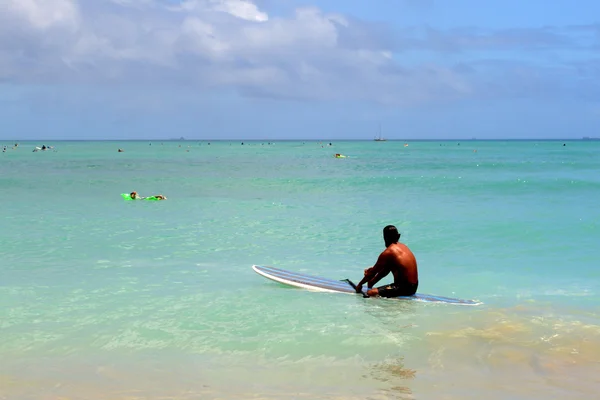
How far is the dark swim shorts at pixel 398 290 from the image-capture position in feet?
36.5

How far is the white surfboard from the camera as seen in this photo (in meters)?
11.2

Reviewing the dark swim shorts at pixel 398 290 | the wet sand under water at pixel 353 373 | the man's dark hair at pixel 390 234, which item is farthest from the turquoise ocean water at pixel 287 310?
the man's dark hair at pixel 390 234

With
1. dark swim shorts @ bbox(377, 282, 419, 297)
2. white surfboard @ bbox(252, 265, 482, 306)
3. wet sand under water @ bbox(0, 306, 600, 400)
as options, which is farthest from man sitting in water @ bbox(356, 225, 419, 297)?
wet sand under water @ bbox(0, 306, 600, 400)

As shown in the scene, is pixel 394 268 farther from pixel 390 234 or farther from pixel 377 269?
pixel 390 234

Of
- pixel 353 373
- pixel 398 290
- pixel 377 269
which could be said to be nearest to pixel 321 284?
pixel 377 269

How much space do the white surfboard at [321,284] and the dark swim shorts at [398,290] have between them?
8cm

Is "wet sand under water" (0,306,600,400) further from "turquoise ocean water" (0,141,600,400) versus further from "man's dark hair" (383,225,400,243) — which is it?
"man's dark hair" (383,225,400,243)

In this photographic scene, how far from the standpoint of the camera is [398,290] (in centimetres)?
1118

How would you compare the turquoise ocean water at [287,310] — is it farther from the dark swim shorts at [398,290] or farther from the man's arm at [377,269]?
the man's arm at [377,269]

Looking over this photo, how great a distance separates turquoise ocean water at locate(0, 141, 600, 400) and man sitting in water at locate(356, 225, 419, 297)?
0.68ft

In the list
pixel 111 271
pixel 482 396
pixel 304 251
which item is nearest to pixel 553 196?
pixel 304 251

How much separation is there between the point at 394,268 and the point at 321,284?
1679mm

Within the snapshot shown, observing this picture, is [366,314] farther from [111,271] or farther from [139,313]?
[111,271]

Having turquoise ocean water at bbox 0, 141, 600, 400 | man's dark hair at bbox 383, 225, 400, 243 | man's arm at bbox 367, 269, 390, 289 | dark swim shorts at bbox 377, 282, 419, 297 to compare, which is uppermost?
man's dark hair at bbox 383, 225, 400, 243
